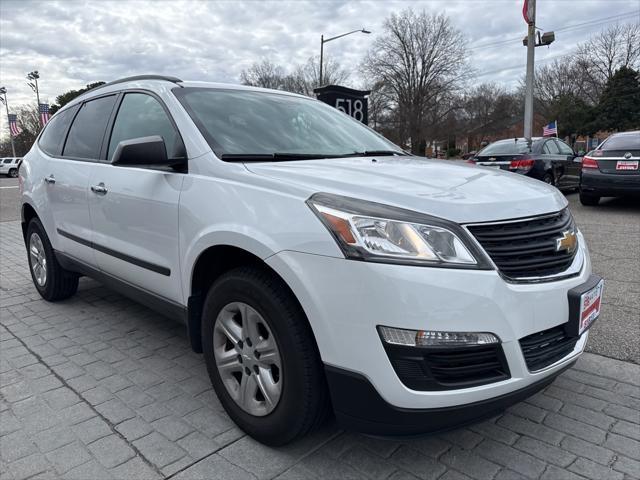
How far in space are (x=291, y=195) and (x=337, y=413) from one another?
2.98ft

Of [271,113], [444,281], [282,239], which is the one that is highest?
[271,113]

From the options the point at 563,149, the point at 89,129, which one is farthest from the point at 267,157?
the point at 563,149

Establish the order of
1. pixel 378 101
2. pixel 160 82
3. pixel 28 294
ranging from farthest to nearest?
pixel 378 101, pixel 28 294, pixel 160 82

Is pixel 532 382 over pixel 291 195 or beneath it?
beneath

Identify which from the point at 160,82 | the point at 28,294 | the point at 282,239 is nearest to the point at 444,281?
the point at 282,239

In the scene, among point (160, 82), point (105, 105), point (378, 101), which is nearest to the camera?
point (160, 82)

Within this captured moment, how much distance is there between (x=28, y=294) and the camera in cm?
489

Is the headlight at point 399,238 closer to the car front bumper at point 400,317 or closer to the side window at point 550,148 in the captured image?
the car front bumper at point 400,317

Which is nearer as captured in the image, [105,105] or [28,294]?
[105,105]

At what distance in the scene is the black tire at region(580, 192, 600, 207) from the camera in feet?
31.9

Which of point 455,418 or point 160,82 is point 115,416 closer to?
point 455,418

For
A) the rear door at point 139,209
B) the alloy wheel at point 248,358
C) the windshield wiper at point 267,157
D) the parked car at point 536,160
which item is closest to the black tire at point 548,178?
the parked car at point 536,160

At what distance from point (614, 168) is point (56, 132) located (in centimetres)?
889

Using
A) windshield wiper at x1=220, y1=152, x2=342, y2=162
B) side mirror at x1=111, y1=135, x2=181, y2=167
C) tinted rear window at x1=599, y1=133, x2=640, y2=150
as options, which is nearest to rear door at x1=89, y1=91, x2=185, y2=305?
side mirror at x1=111, y1=135, x2=181, y2=167
